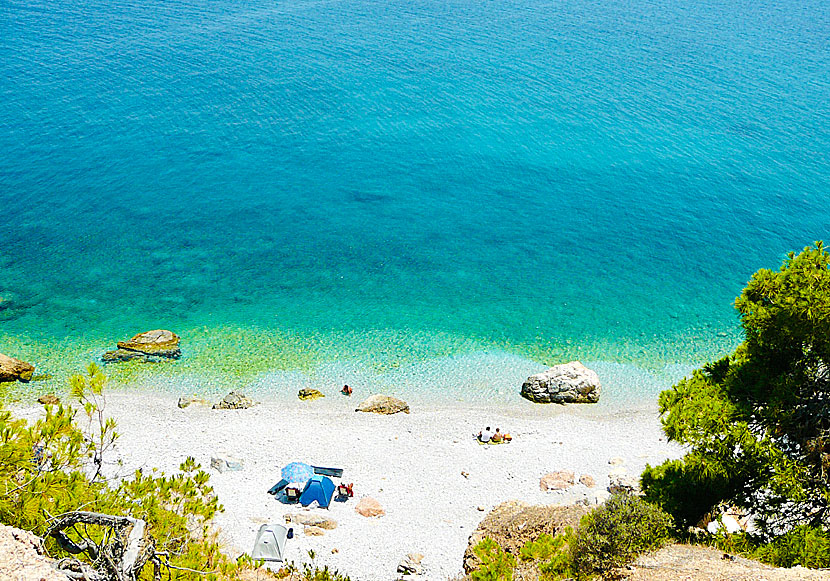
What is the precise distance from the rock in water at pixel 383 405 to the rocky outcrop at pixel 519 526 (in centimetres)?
915

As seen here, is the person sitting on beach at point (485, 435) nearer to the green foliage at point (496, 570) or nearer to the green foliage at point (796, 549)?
the green foliage at point (496, 570)

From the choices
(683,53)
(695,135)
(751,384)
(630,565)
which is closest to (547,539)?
(630,565)

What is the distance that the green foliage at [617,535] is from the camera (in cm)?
1556

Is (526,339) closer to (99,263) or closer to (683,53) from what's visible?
(99,263)

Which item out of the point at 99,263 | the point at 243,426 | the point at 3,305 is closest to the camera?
the point at 243,426

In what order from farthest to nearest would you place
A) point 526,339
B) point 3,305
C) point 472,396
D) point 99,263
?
1. point 99,263
2. point 3,305
3. point 526,339
4. point 472,396

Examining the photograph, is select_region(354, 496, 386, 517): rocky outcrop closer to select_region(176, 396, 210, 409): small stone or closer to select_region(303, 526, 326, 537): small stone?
select_region(303, 526, 326, 537): small stone

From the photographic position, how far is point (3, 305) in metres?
41.1

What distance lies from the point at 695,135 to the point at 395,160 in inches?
1278

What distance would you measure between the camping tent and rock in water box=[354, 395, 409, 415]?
9.98 metres

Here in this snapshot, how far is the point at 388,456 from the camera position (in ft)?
92.4

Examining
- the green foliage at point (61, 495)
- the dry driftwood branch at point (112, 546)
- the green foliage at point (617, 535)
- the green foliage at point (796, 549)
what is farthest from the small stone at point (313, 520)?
the green foliage at point (796, 549)

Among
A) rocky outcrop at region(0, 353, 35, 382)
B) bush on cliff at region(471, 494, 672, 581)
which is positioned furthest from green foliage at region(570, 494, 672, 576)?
rocky outcrop at region(0, 353, 35, 382)

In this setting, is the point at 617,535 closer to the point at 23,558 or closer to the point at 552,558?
the point at 552,558
